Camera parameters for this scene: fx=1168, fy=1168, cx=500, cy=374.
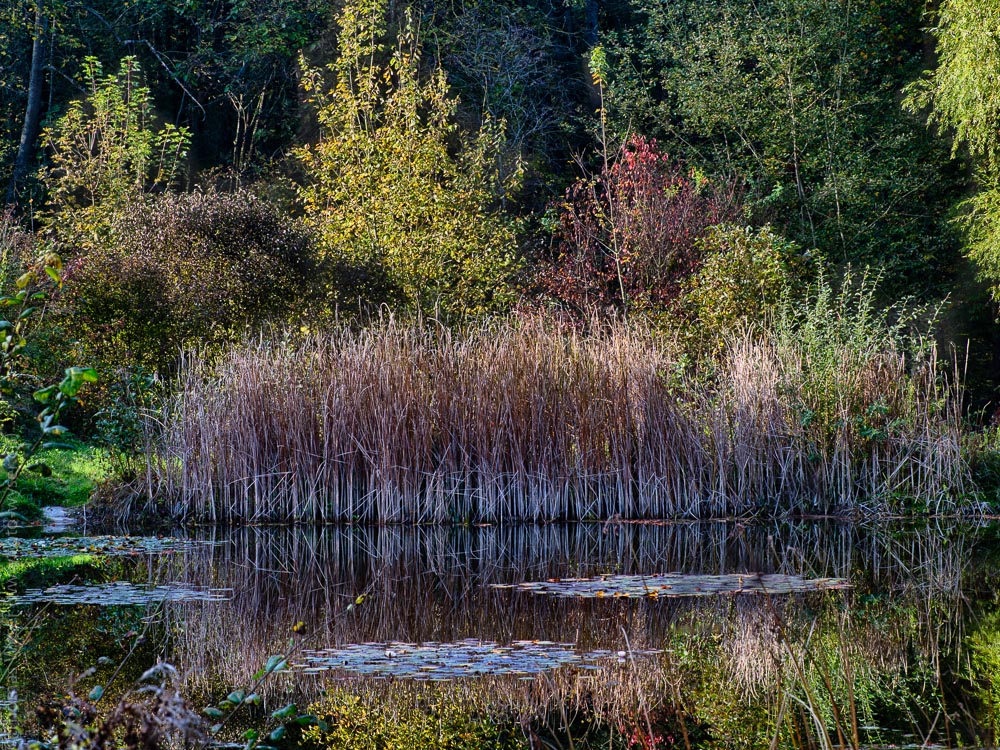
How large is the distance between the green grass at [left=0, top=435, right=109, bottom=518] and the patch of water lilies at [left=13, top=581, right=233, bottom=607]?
2.97 m

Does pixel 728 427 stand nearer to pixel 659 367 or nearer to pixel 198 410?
pixel 659 367

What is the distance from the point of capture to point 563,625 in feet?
19.1

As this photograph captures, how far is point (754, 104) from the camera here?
19172 millimetres

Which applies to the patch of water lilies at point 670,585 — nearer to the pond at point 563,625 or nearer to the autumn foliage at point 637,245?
the pond at point 563,625

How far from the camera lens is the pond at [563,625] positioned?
431 cm

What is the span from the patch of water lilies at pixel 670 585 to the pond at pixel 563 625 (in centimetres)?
2

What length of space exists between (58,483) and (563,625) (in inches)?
252

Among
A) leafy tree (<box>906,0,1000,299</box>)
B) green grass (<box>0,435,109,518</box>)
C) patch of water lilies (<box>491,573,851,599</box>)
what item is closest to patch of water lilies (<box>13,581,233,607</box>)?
patch of water lilies (<box>491,573,851,599</box>)

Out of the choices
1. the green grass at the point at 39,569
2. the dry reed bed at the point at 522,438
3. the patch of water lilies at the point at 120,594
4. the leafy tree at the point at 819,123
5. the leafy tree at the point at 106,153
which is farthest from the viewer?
the leafy tree at the point at 819,123

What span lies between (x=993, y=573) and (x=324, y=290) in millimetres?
7770

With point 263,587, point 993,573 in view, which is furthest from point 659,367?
point 263,587

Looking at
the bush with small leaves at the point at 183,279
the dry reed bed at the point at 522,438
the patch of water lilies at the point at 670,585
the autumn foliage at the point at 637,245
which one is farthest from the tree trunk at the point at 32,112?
the patch of water lilies at the point at 670,585

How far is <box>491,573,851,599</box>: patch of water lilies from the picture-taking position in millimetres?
6438

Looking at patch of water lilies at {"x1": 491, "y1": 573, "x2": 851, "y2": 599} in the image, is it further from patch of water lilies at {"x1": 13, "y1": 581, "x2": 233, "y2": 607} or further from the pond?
patch of water lilies at {"x1": 13, "y1": 581, "x2": 233, "y2": 607}
